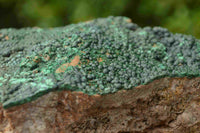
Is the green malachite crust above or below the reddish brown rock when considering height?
above

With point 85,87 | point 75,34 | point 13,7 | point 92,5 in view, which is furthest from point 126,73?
point 13,7

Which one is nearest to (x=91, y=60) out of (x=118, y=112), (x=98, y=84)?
(x=98, y=84)

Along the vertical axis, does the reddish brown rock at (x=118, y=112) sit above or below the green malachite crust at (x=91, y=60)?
below

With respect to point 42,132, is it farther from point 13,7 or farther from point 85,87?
point 13,7

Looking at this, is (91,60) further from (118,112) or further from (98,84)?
(118,112)

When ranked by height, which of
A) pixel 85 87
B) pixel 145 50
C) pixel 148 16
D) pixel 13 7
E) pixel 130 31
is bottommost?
pixel 85 87
